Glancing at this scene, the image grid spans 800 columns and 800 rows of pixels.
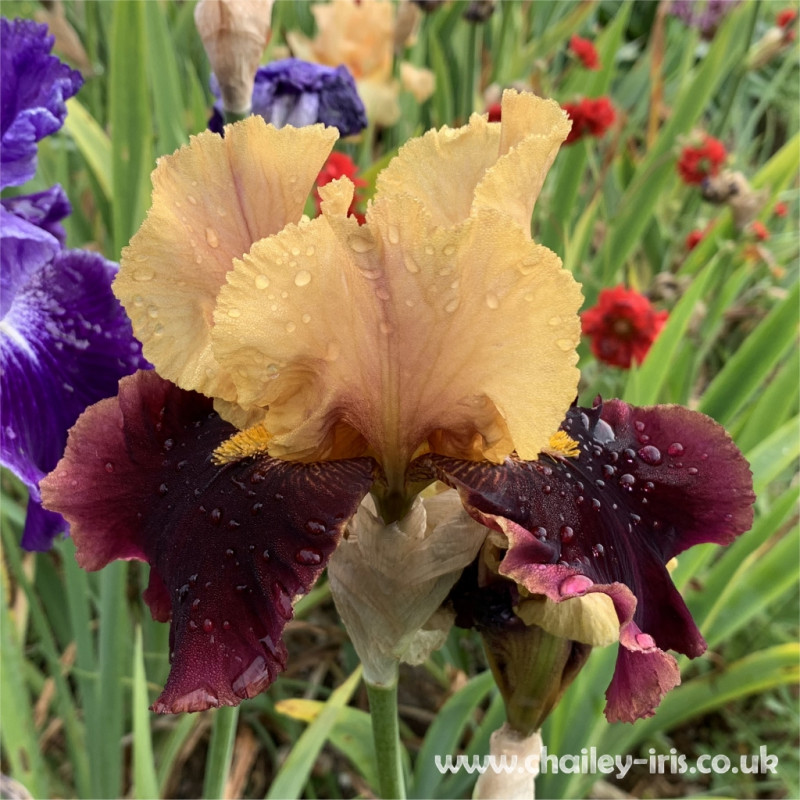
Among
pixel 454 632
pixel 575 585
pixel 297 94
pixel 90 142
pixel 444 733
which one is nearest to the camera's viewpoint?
pixel 575 585

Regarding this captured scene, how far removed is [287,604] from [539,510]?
0.63 feet

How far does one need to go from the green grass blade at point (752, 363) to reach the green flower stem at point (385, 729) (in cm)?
73

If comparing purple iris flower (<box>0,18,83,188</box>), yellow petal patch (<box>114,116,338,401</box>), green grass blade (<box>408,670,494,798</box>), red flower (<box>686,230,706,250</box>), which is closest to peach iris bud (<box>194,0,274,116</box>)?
purple iris flower (<box>0,18,83,188</box>)

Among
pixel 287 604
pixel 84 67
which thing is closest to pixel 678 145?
pixel 84 67

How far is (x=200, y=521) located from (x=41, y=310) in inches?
18.3

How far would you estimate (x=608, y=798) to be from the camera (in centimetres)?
133

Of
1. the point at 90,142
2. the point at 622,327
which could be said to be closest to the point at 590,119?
the point at 622,327

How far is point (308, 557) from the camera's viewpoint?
54 centimetres

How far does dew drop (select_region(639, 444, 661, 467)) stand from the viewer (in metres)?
0.66

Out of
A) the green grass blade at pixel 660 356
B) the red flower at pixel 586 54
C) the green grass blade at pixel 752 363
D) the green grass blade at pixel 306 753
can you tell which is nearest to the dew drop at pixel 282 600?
the green grass blade at pixel 306 753

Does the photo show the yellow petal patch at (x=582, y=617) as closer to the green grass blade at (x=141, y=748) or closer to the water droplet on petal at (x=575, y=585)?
the water droplet on petal at (x=575, y=585)

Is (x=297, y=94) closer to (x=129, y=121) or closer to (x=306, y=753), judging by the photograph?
(x=129, y=121)

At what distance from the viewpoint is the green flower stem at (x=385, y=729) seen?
2.24 ft

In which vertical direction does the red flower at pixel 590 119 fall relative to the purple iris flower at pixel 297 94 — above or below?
below
